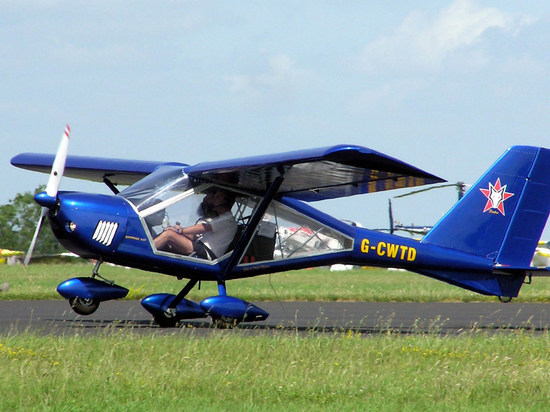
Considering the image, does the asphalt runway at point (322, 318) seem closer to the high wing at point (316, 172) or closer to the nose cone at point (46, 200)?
the nose cone at point (46, 200)

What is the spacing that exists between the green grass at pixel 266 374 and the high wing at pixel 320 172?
88.5 inches

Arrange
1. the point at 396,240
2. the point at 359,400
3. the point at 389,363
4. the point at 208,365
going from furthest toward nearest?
the point at 396,240
the point at 389,363
the point at 208,365
the point at 359,400

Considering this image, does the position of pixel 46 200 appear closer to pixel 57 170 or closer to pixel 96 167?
pixel 57 170

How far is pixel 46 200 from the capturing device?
10.4 m

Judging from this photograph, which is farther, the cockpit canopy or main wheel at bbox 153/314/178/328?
main wheel at bbox 153/314/178/328

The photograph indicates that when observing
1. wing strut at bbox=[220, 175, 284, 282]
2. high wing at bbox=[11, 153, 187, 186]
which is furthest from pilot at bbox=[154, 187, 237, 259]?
high wing at bbox=[11, 153, 187, 186]

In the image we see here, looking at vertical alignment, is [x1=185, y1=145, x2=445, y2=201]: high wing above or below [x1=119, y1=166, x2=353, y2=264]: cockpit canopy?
above

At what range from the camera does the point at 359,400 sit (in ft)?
20.3

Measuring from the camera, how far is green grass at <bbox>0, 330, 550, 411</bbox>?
6039 mm

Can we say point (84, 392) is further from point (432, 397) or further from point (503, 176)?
point (503, 176)

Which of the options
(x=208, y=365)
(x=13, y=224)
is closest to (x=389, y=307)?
(x=208, y=365)

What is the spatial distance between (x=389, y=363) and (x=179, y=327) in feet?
15.3

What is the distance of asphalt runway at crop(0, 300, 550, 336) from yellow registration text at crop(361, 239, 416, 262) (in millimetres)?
1063

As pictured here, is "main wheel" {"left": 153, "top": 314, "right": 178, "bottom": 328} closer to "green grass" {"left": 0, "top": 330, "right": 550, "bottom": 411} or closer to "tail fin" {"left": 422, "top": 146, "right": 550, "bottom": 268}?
"green grass" {"left": 0, "top": 330, "right": 550, "bottom": 411}
